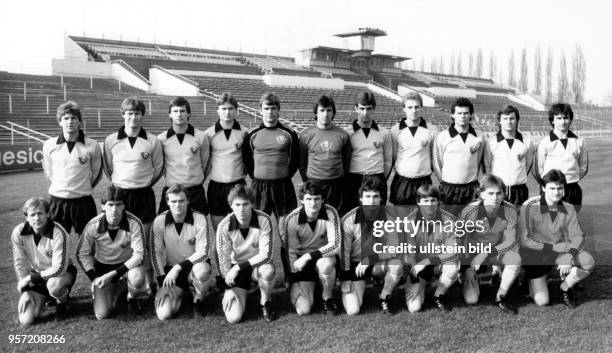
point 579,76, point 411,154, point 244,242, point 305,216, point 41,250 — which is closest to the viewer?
point 41,250

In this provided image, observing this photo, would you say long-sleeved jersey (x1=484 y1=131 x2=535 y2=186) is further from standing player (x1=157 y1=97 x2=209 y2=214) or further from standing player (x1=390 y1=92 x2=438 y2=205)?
standing player (x1=157 y1=97 x2=209 y2=214)

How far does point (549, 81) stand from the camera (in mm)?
65062

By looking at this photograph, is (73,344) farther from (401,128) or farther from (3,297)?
(401,128)

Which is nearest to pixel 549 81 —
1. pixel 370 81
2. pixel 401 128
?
pixel 370 81

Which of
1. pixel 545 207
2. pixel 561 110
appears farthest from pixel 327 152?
pixel 561 110

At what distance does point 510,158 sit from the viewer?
4.92 m

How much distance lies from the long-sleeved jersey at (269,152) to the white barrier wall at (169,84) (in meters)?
23.3

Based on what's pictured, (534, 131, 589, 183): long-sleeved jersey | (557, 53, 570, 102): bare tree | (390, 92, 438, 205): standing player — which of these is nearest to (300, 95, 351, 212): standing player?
(390, 92, 438, 205): standing player

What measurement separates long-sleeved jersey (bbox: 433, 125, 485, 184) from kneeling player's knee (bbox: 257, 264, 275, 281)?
2.01 metres

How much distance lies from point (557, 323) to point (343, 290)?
1.60 m

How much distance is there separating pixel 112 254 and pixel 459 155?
325cm

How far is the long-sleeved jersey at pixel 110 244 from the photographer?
13.4 ft

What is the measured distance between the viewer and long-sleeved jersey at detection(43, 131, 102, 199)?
178 inches

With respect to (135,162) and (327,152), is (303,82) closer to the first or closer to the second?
(327,152)
